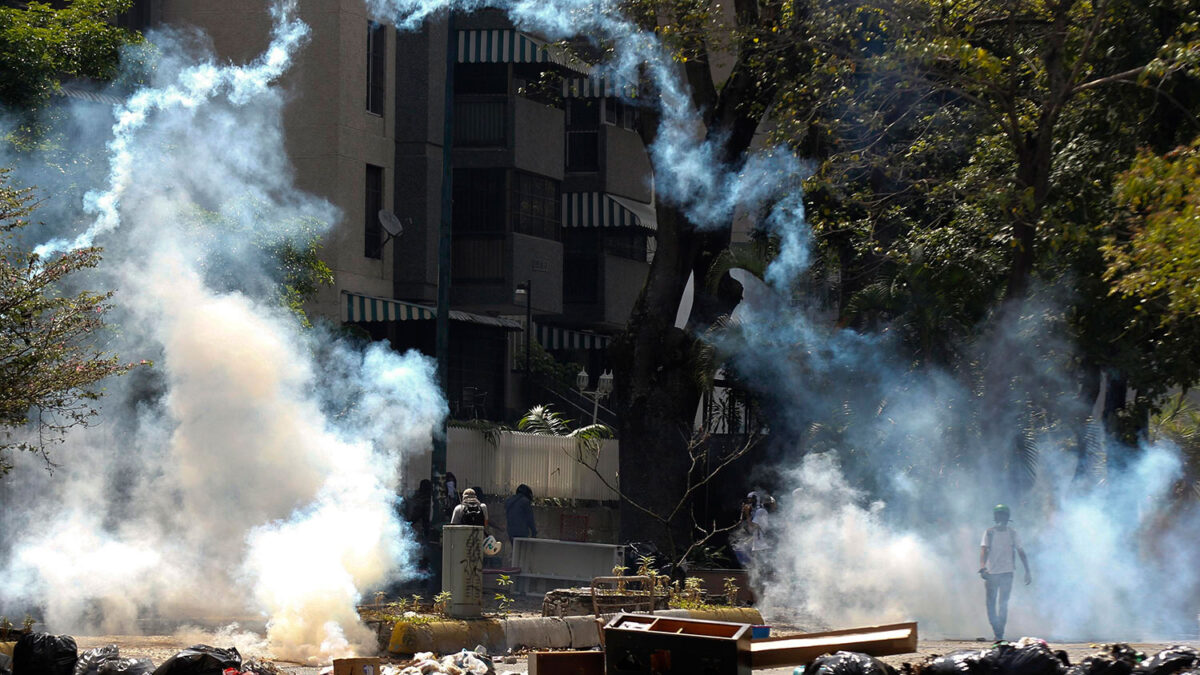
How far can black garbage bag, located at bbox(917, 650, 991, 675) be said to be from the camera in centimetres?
937

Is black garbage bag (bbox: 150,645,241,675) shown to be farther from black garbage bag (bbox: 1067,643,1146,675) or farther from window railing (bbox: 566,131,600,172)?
window railing (bbox: 566,131,600,172)

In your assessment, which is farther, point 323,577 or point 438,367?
point 438,367

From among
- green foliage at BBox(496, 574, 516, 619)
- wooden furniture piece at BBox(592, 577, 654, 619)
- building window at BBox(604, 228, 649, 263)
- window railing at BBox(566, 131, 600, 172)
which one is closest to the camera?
wooden furniture piece at BBox(592, 577, 654, 619)

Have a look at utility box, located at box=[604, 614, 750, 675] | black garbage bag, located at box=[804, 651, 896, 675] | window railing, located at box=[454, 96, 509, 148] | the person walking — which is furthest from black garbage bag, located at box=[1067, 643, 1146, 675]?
window railing, located at box=[454, 96, 509, 148]

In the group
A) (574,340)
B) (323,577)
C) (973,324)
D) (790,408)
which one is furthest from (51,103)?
(574,340)

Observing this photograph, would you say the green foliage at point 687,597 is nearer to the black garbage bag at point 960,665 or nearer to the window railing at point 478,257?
the black garbage bag at point 960,665

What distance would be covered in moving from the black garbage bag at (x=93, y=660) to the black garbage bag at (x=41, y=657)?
9 cm

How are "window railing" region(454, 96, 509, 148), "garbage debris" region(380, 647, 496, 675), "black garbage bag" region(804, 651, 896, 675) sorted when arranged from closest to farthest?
"black garbage bag" region(804, 651, 896, 675)
"garbage debris" region(380, 647, 496, 675)
"window railing" region(454, 96, 509, 148)

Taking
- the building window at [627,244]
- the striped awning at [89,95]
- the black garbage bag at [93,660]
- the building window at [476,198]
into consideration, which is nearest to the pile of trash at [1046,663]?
the black garbage bag at [93,660]

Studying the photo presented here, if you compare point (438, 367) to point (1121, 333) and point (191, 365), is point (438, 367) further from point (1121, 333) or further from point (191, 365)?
point (1121, 333)

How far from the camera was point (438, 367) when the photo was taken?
19.9 meters

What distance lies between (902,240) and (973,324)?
4.99ft

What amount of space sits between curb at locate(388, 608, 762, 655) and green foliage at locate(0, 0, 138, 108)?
9785 millimetres

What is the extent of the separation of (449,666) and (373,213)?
1857 centimetres
